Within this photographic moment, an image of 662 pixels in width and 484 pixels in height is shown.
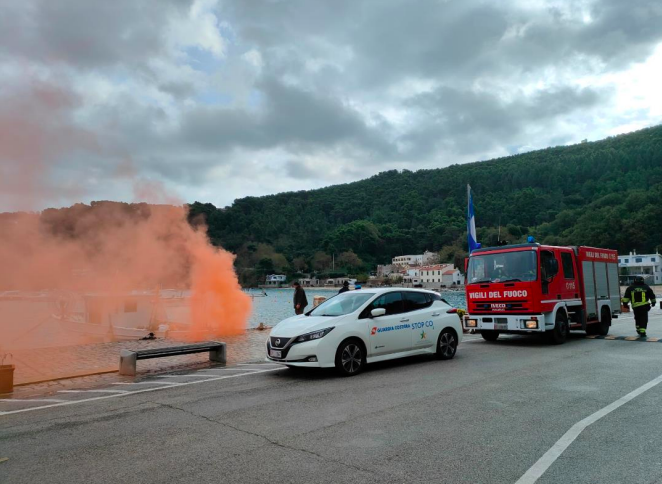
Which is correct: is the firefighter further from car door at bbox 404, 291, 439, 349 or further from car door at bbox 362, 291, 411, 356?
car door at bbox 362, 291, 411, 356

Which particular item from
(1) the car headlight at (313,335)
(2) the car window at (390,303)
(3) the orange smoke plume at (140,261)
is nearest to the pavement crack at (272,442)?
Answer: (1) the car headlight at (313,335)

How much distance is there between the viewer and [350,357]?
9.57m

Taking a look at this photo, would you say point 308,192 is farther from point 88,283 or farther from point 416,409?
point 416,409

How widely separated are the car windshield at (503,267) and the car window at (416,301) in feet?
11.4

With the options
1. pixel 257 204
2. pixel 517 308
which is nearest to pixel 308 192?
pixel 257 204

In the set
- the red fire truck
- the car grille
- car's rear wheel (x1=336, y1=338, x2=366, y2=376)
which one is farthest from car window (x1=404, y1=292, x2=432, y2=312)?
the red fire truck

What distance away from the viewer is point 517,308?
44.2 ft

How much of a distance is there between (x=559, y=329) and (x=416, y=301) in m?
5.29

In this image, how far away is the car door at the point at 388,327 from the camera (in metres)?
10.0

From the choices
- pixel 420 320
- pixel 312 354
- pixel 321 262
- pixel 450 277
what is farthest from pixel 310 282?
pixel 312 354

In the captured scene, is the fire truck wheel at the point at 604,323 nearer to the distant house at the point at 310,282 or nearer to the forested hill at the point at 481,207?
the forested hill at the point at 481,207

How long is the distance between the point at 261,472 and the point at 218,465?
1.66 ft

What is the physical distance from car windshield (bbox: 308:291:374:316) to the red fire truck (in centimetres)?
514

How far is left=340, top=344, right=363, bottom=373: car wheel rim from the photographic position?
374 inches
